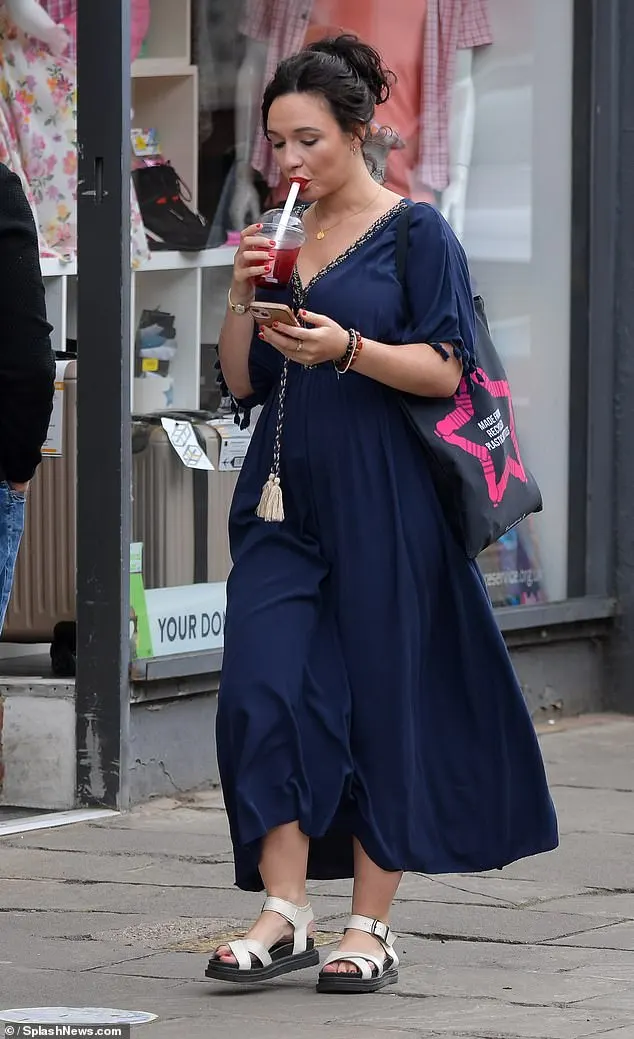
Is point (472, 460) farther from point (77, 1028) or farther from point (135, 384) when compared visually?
point (135, 384)

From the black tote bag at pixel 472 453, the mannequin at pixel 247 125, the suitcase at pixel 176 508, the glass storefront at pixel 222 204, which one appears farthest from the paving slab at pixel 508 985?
the mannequin at pixel 247 125

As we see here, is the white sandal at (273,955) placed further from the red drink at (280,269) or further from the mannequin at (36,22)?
the mannequin at (36,22)

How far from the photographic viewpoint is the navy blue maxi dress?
3830mm

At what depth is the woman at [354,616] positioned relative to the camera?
3.81m

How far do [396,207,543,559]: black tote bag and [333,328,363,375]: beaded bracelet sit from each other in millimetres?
199

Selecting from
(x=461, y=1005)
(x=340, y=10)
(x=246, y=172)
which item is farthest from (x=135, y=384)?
(x=461, y=1005)

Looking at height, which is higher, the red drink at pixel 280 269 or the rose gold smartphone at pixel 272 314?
the red drink at pixel 280 269

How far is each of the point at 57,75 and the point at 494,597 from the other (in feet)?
8.17

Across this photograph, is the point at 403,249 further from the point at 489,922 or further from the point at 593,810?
the point at 593,810

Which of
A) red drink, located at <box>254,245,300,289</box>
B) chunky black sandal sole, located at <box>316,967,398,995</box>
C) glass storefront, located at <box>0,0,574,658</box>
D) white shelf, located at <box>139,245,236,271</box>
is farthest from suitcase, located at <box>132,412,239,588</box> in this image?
chunky black sandal sole, located at <box>316,967,398,995</box>

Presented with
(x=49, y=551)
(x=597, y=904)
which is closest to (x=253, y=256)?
(x=597, y=904)

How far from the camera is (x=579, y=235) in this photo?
25.3 feet

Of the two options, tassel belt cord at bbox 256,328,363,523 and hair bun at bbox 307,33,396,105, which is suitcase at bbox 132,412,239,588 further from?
hair bun at bbox 307,33,396,105

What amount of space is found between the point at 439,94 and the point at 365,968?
424 cm
